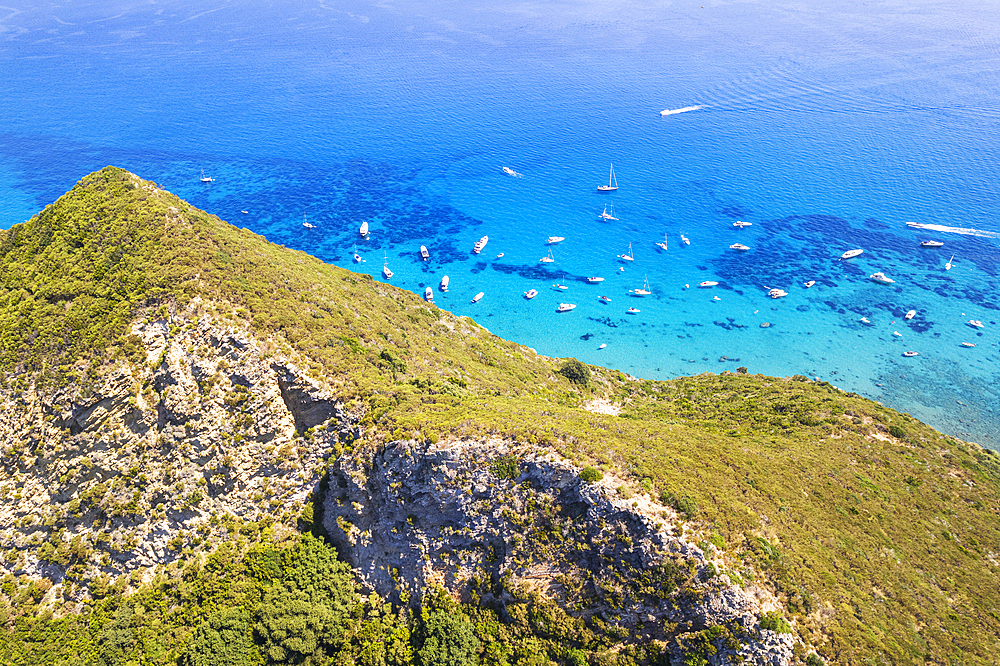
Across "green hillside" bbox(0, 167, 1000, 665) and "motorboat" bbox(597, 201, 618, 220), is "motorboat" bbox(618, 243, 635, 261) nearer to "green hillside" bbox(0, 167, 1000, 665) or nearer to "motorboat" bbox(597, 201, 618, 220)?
"motorboat" bbox(597, 201, 618, 220)

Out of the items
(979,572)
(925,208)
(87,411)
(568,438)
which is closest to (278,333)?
(87,411)

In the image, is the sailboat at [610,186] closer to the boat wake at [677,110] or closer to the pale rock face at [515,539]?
the boat wake at [677,110]

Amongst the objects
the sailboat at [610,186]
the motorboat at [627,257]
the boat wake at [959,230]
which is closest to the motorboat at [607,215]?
the sailboat at [610,186]

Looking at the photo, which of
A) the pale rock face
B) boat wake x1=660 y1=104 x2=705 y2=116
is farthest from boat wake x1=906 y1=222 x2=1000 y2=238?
the pale rock face

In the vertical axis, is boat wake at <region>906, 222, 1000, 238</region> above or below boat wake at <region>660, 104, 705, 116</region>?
below

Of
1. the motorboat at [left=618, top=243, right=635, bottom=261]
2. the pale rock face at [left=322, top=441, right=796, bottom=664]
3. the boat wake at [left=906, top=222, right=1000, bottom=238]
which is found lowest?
the motorboat at [left=618, top=243, right=635, bottom=261]

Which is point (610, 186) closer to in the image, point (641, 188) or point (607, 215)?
point (641, 188)

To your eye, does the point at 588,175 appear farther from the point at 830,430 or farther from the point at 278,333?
the point at 278,333

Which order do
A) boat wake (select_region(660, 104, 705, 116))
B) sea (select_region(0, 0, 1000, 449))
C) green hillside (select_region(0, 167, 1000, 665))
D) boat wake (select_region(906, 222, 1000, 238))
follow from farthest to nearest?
boat wake (select_region(660, 104, 705, 116)) < boat wake (select_region(906, 222, 1000, 238)) < sea (select_region(0, 0, 1000, 449)) < green hillside (select_region(0, 167, 1000, 665))
